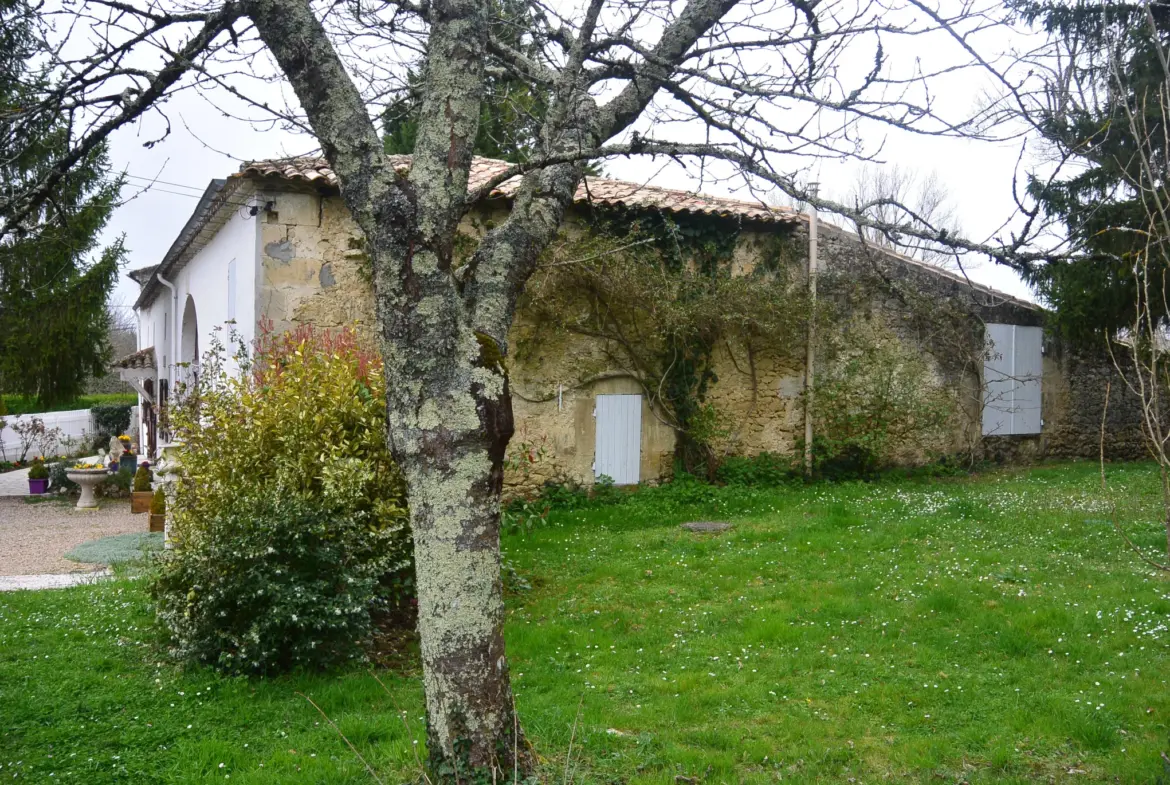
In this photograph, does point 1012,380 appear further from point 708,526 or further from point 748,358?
point 708,526

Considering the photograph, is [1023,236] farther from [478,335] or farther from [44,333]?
[44,333]

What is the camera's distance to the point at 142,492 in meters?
13.3

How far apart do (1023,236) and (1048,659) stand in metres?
2.88

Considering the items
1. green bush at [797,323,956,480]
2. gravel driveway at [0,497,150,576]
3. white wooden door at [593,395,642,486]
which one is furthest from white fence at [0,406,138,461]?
green bush at [797,323,956,480]

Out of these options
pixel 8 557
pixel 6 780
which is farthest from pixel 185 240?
pixel 6 780

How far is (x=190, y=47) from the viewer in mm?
3871

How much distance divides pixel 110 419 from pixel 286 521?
2230cm

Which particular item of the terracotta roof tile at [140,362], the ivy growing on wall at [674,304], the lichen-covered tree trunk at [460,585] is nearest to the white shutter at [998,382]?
the ivy growing on wall at [674,304]

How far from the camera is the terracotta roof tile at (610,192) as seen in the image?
8898 mm

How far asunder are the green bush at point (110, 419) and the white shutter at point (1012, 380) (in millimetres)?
22803

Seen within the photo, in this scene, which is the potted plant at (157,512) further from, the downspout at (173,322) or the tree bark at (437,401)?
the tree bark at (437,401)

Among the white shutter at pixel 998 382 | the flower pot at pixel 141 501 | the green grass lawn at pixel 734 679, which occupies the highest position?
the white shutter at pixel 998 382

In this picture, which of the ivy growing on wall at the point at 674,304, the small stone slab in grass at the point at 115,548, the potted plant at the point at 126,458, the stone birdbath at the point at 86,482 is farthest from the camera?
the potted plant at the point at 126,458

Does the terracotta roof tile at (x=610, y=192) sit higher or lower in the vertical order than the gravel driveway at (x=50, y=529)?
higher
